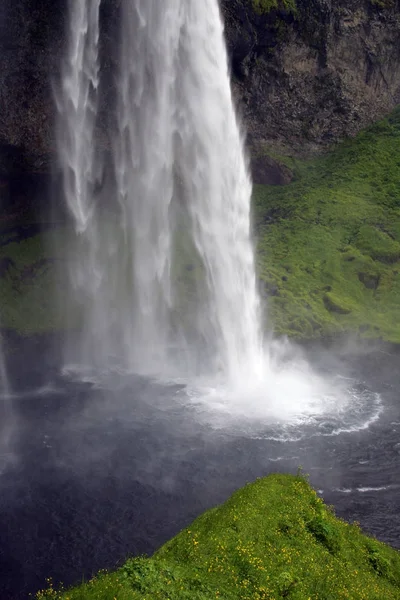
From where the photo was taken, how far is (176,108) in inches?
1941

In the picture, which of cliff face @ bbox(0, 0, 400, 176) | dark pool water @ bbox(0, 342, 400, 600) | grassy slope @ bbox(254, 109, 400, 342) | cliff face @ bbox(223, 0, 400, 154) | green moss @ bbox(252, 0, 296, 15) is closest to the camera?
dark pool water @ bbox(0, 342, 400, 600)

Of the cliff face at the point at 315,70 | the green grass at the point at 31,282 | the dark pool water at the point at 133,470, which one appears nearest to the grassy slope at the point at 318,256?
the green grass at the point at 31,282

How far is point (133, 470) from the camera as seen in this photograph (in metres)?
26.3

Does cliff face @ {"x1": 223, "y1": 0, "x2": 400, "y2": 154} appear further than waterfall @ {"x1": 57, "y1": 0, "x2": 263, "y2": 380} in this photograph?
Yes

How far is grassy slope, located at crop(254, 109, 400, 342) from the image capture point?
50.5 metres

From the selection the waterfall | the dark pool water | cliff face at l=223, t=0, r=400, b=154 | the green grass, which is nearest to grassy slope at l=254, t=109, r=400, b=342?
cliff face at l=223, t=0, r=400, b=154

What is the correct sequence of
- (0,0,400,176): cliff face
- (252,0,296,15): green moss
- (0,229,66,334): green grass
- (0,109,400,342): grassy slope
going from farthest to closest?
(252,0,296,15): green moss → (0,109,400,342): grassy slope → (0,229,66,334): green grass → (0,0,400,176): cliff face

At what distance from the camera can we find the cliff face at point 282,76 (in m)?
46.5

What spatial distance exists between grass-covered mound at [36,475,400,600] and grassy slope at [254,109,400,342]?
2961 cm

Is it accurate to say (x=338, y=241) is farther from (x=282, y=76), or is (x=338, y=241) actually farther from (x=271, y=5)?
(x=271, y=5)

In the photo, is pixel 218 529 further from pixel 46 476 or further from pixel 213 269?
pixel 213 269

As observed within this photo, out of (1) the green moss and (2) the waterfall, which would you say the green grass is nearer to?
(2) the waterfall

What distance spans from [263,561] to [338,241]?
4668 centimetres

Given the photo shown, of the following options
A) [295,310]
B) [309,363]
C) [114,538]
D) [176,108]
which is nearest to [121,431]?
[114,538]
